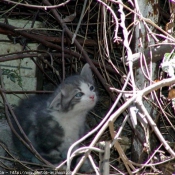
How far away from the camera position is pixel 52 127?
14.9ft

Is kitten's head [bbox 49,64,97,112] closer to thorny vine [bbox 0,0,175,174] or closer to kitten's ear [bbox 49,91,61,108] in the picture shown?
kitten's ear [bbox 49,91,61,108]

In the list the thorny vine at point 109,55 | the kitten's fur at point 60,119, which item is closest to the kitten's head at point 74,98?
the kitten's fur at point 60,119

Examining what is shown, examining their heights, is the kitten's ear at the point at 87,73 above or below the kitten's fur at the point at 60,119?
above

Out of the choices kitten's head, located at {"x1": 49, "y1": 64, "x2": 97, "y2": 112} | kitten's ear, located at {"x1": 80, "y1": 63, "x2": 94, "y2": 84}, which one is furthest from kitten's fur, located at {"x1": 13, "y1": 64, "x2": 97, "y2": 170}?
kitten's ear, located at {"x1": 80, "y1": 63, "x2": 94, "y2": 84}

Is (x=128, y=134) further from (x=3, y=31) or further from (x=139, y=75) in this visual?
(x=3, y=31)

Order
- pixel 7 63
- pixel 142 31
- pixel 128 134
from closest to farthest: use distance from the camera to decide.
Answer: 1. pixel 142 31
2. pixel 128 134
3. pixel 7 63

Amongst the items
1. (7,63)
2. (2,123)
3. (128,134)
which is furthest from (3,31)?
(128,134)

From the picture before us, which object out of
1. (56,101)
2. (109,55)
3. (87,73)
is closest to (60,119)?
(56,101)

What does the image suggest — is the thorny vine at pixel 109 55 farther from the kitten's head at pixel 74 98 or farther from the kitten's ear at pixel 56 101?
the kitten's ear at pixel 56 101

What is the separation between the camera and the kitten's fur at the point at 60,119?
451cm

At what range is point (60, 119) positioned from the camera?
457 cm

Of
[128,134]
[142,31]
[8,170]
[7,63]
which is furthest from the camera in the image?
[7,63]

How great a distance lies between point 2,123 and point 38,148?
100 cm

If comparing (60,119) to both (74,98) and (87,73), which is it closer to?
(74,98)
